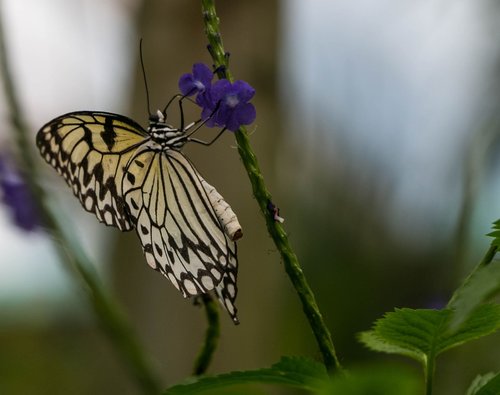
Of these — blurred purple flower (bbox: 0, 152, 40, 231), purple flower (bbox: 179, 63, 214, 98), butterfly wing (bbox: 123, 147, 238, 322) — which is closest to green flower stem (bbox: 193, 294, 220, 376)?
butterfly wing (bbox: 123, 147, 238, 322)

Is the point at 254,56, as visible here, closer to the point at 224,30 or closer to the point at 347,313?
the point at 224,30

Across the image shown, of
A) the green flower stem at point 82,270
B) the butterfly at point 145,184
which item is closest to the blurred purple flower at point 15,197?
the butterfly at point 145,184

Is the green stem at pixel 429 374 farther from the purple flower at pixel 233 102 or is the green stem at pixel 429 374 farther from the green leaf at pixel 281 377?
the purple flower at pixel 233 102

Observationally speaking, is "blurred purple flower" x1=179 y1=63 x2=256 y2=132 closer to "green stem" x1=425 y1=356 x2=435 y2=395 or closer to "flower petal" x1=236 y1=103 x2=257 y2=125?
"flower petal" x1=236 y1=103 x2=257 y2=125

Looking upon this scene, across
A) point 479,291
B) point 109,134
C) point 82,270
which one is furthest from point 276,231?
point 109,134

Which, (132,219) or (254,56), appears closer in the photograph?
(132,219)

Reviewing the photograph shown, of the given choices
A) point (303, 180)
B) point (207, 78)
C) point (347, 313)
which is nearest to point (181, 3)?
point (303, 180)
